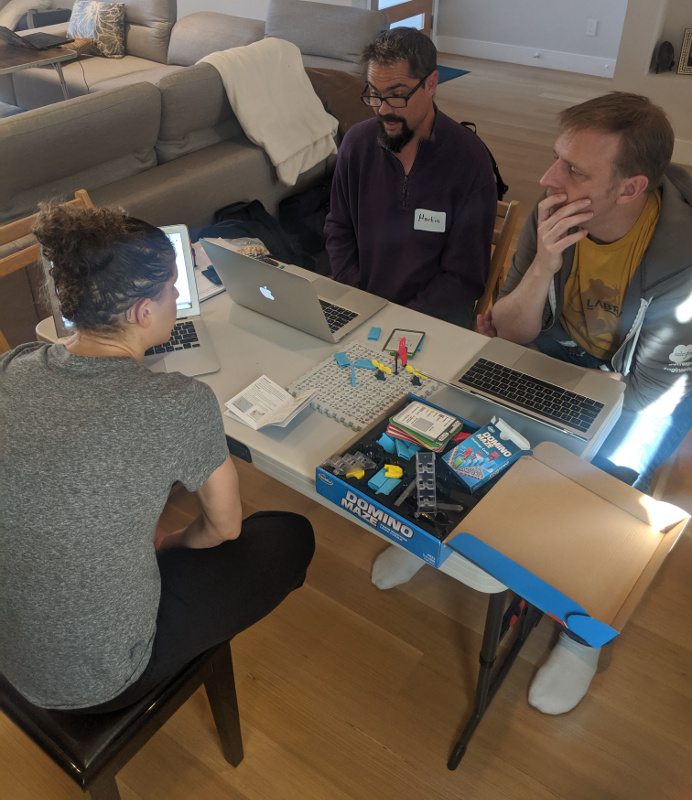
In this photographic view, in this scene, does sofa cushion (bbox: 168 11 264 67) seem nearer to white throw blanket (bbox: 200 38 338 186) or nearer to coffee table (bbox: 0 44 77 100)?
coffee table (bbox: 0 44 77 100)

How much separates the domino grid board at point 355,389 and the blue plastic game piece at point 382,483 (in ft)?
0.63

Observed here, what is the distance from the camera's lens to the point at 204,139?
9.68 ft

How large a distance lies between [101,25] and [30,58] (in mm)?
994

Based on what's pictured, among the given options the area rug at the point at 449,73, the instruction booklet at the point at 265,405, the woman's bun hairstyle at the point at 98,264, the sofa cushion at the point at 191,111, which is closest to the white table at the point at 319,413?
the instruction booklet at the point at 265,405

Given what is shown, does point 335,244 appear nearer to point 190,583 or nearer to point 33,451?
point 190,583

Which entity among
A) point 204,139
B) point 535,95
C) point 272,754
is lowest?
point 272,754

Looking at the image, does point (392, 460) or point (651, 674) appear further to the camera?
point (651, 674)

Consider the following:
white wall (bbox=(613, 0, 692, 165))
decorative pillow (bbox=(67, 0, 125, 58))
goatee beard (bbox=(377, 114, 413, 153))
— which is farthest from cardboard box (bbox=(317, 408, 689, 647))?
decorative pillow (bbox=(67, 0, 125, 58))

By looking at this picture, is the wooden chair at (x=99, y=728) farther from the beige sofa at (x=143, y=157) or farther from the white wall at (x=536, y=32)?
the white wall at (x=536, y=32)

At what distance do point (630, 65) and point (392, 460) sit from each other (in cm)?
435

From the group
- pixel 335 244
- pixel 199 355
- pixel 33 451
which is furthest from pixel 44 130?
pixel 33 451

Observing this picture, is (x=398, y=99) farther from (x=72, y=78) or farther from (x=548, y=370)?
(x=72, y=78)

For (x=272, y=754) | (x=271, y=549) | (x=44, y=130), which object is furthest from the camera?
(x=44, y=130)

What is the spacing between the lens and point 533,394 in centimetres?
142
